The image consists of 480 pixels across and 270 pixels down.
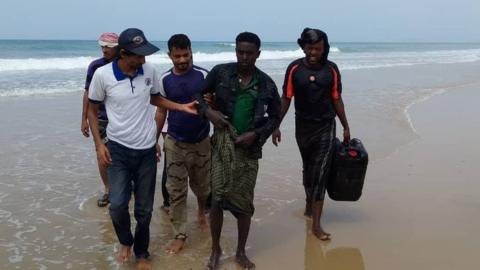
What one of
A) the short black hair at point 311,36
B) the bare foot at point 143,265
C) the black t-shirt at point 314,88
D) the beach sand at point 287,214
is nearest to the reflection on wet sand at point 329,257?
the beach sand at point 287,214

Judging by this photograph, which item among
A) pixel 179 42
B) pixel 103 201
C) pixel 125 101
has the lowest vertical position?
pixel 103 201

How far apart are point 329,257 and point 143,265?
1.55 m

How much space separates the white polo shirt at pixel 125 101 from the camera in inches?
145

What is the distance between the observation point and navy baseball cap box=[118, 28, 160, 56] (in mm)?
3605

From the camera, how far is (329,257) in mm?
4293

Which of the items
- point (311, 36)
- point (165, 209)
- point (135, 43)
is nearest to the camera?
point (135, 43)

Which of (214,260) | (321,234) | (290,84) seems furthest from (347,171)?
(214,260)

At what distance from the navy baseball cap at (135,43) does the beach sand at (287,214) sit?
1.72 metres

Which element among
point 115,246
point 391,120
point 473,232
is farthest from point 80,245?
point 391,120

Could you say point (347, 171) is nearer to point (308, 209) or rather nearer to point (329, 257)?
point (308, 209)

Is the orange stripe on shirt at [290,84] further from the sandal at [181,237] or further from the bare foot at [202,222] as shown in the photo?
the sandal at [181,237]

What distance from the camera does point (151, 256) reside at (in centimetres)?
426

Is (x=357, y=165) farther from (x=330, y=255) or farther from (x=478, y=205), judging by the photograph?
(x=478, y=205)

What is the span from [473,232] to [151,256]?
9.68ft
